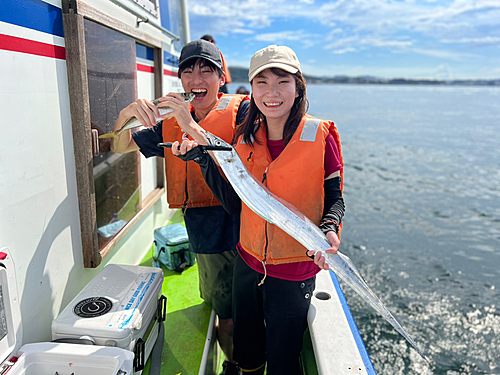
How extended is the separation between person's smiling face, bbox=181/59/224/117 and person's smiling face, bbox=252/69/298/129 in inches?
27.2

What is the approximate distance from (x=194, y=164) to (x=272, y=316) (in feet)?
4.94

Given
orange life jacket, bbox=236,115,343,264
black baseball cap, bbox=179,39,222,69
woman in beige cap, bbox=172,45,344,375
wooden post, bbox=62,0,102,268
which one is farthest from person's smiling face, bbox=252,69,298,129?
wooden post, bbox=62,0,102,268

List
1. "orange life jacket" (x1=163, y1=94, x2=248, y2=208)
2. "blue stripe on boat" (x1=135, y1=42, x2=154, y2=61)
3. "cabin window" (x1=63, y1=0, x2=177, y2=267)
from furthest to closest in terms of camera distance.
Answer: "blue stripe on boat" (x1=135, y1=42, x2=154, y2=61)
"orange life jacket" (x1=163, y1=94, x2=248, y2=208)
"cabin window" (x1=63, y1=0, x2=177, y2=267)

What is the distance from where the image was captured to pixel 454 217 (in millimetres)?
11773

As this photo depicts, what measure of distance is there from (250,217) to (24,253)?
60.8 inches

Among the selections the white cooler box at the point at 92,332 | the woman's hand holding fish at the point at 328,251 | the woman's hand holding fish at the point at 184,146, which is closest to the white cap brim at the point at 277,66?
the woman's hand holding fish at the point at 184,146

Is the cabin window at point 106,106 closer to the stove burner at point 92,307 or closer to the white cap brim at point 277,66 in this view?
the stove burner at point 92,307

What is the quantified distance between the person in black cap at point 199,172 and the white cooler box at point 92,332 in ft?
2.06

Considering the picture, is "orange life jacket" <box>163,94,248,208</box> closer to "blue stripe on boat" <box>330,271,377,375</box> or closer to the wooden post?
the wooden post

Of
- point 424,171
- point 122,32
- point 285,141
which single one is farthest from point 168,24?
point 424,171

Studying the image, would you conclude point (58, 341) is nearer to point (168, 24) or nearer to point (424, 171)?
point (168, 24)

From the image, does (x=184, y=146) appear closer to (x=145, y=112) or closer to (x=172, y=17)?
(x=145, y=112)

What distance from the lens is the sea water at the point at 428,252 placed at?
5.44m

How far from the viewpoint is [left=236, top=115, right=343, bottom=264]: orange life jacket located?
2346mm
